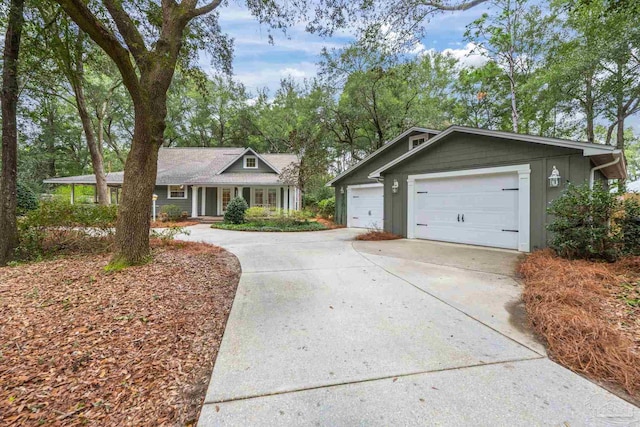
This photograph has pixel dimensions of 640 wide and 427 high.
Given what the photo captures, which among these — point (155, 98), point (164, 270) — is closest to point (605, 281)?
point (164, 270)

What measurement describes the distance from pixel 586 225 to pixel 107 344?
7254 mm

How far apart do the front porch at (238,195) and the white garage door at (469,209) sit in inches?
383

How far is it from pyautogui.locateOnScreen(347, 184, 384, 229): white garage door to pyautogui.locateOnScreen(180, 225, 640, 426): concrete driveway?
24.4 feet

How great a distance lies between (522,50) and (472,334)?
1938 cm

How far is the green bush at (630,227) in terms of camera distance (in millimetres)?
4684

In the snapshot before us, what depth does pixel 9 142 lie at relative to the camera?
208 inches

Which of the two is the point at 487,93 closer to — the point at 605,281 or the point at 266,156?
the point at 266,156

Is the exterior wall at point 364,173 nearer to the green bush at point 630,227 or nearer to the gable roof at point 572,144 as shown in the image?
the gable roof at point 572,144

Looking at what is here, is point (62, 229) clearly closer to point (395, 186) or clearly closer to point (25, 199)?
point (395, 186)

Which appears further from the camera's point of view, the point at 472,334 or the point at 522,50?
the point at 522,50

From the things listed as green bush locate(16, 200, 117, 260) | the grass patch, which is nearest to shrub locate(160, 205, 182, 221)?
the grass patch

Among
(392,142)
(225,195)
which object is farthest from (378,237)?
(225,195)

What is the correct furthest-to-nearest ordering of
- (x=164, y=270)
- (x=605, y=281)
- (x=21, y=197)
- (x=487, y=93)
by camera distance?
(x=487, y=93), (x=21, y=197), (x=164, y=270), (x=605, y=281)

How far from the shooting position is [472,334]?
2.76 m
